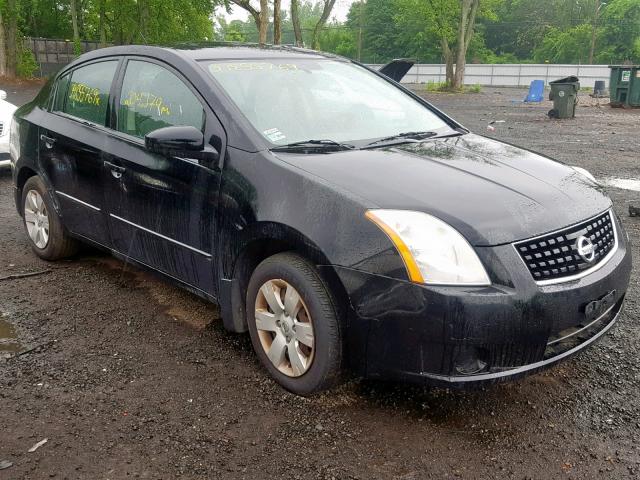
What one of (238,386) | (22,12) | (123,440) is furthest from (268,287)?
(22,12)

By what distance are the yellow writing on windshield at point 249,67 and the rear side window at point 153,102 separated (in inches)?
8.7

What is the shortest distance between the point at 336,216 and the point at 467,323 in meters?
0.72

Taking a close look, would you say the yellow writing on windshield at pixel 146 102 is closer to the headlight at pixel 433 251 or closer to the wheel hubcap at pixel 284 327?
the wheel hubcap at pixel 284 327

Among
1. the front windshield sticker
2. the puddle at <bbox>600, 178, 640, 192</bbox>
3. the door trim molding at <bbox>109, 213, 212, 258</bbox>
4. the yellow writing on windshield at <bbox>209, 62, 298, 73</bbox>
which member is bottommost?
the puddle at <bbox>600, 178, 640, 192</bbox>

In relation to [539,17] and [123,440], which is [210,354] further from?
[539,17]

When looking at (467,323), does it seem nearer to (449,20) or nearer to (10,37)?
(10,37)

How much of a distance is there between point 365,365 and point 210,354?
1.12m

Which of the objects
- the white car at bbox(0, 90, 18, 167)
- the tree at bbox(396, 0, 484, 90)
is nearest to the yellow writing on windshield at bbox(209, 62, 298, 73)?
the white car at bbox(0, 90, 18, 167)

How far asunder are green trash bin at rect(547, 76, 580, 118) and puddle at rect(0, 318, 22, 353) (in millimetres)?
17415

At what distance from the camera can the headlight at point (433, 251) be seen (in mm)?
2533

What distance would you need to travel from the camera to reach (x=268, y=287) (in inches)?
120

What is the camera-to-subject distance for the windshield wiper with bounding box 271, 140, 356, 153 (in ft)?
10.6

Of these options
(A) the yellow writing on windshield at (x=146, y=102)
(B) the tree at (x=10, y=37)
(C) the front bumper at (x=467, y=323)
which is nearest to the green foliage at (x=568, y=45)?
(B) the tree at (x=10, y=37)

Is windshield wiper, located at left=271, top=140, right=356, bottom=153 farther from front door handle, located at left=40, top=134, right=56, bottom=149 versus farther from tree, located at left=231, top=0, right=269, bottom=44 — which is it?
tree, located at left=231, top=0, right=269, bottom=44
